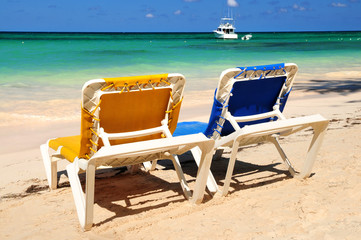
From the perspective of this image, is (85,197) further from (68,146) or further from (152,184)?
(152,184)

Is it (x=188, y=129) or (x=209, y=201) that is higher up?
(x=188, y=129)

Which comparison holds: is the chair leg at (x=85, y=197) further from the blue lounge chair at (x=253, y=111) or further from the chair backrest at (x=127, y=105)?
the blue lounge chair at (x=253, y=111)

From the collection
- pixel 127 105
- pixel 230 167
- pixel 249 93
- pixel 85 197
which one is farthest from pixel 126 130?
pixel 249 93

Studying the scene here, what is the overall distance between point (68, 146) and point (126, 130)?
613mm

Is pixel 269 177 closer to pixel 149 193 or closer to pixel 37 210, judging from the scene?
pixel 149 193

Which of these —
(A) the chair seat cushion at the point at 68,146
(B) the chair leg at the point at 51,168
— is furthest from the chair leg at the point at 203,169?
(B) the chair leg at the point at 51,168

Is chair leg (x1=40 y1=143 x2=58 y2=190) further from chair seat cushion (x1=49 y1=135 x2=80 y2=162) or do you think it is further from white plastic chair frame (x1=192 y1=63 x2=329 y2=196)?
white plastic chair frame (x1=192 y1=63 x2=329 y2=196)

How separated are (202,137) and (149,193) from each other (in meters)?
0.94

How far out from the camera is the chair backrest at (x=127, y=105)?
311 centimetres

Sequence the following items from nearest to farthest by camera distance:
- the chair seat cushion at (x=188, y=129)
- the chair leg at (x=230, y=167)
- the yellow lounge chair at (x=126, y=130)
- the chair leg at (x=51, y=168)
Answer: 1. the yellow lounge chair at (x=126, y=130)
2. the chair leg at (x=230, y=167)
3. the chair leg at (x=51, y=168)
4. the chair seat cushion at (x=188, y=129)

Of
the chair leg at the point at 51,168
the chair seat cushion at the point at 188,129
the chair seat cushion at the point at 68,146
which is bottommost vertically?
the chair leg at the point at 51,168

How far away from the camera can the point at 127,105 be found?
3.28 m

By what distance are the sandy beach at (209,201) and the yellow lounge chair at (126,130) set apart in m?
0.25

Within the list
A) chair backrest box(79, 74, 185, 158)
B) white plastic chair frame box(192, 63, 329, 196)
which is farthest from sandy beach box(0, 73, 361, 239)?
chair backrest box(79, 74, 185, 158)
